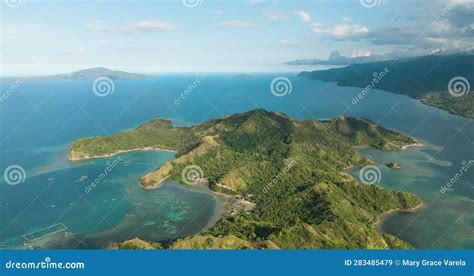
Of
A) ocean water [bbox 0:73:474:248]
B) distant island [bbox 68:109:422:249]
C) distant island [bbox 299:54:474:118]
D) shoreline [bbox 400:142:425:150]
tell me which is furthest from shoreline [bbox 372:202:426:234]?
distant island [bbox 299:54:474:118]

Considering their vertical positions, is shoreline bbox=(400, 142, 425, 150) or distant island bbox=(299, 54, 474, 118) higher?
distant island bbox=(299, 54, 474, 118)

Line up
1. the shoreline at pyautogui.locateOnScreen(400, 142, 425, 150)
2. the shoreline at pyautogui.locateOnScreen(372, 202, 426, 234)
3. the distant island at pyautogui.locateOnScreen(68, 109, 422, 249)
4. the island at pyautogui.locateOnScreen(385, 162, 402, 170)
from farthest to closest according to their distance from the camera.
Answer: the shoreline at pyautogui.locateOnScreen(400, 142, 425, 150) → the island at pyautogui.locateOnScreen(385, 162, 402, 170) → the shoreline at pyautogui.locateOnScreen(372, 202, 426, 234) → the distant island at pyautogui.locateOnScreen(68, 109, 422, 249)

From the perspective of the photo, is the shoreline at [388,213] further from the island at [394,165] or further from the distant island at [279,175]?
the island at [394,165]

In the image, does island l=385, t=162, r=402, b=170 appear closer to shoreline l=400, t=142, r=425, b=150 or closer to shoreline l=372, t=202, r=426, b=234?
shoreline l=400, t=142, r=425, b=150

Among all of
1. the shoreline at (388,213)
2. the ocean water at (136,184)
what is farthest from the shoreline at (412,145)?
the shoreline at (388,213)

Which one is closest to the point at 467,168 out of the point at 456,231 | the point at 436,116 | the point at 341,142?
the point at 341,142

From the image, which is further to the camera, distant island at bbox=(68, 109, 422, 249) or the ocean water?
the ocean water
